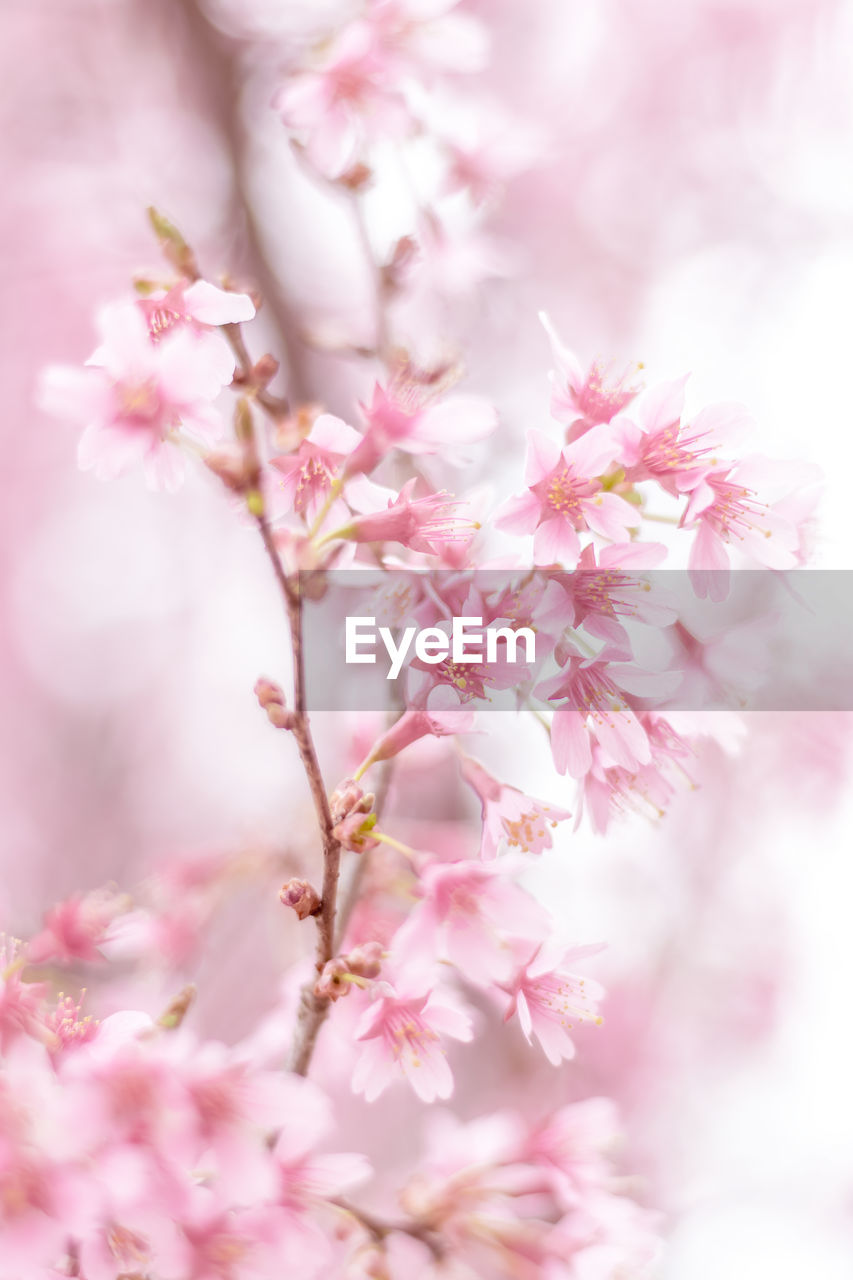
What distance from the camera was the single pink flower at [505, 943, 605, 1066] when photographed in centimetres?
92

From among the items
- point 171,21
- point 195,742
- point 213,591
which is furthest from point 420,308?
point 195,742

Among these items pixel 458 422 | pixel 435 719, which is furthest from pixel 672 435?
pixel 435 719

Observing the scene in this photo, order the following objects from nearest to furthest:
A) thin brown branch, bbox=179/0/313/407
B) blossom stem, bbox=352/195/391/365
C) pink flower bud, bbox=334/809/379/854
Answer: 1. pink flower bud, bbox=334/809/379/854
2. blossom stem, bbox=352/195/391/365
3. thin brown branch, bbox=179/0/313/407

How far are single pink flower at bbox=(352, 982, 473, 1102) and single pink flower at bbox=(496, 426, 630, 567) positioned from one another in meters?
0.42

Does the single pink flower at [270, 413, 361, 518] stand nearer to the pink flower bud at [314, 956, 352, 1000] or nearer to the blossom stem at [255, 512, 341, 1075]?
the blossom stem at [255, 512, 341, 1075]

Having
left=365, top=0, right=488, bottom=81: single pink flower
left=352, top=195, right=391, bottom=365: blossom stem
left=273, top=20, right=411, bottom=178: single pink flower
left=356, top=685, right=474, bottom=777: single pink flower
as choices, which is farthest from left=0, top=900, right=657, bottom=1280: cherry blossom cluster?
left=365, top=0, right=488, bottom=81: single pink flower

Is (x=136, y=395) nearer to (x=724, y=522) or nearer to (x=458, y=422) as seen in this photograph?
(x=458, y=422)

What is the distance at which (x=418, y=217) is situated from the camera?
161 centimetres

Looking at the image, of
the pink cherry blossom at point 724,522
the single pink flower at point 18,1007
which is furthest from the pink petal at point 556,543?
the single pink flower at point 18,1007

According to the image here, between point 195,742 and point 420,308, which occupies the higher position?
point 420,308

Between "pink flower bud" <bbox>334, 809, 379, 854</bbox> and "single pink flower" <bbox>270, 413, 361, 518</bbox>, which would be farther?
"single pink flower" <bbox>270, 413, 361, 518</bbox>

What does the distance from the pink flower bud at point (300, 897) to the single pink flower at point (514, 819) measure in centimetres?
15

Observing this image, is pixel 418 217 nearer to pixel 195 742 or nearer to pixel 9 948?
pixel 9 948

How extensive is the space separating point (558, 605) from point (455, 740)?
0.22 meters
